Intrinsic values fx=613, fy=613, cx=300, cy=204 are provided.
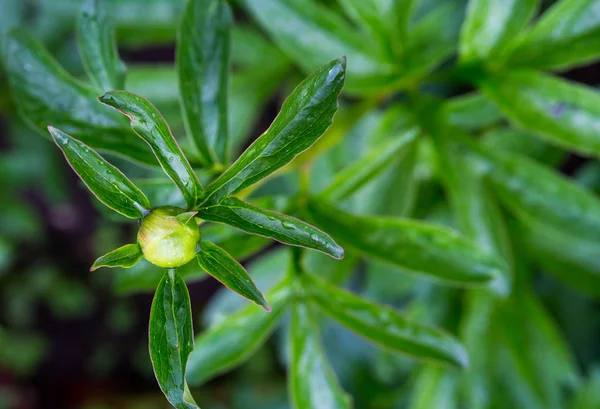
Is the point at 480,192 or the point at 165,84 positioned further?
the point at 165,84

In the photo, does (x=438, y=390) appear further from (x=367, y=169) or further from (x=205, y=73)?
(x=205, y=73)

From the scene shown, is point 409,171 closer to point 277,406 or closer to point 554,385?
point 554,385

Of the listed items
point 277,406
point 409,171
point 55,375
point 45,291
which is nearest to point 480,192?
point 409,171

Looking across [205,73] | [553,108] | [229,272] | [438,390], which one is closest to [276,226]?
[229,272]

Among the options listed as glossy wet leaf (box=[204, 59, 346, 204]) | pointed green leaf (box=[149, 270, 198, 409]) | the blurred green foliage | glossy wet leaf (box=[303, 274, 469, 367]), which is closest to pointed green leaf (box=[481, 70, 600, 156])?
the blurred green foliage

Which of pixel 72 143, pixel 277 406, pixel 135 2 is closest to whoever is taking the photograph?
pixel 72 143

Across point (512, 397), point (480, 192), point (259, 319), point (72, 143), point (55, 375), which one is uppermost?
point (72, 143)
